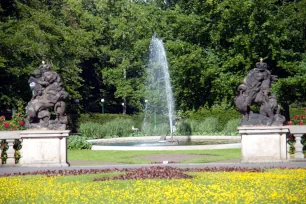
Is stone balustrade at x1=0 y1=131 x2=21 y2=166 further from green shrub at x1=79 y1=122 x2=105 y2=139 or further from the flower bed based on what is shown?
green shrub at x1=79 y1=122 x2=105 y2=139

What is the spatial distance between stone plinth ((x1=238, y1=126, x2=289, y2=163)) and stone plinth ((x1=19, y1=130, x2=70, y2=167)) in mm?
5687

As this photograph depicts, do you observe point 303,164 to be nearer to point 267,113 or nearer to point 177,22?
point 267,113

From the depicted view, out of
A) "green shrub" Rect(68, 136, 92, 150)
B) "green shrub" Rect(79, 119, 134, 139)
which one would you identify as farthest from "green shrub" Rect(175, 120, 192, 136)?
"green shrub" Rect(68, 136, 92, 150)

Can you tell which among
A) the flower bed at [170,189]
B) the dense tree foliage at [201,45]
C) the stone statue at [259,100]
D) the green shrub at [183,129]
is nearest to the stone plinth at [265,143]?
the stone statue at [259,100]

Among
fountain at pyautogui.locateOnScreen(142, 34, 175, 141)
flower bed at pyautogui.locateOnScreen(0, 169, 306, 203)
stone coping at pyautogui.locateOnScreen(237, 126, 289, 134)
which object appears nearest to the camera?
flower bed at pyautogui.locateOnScreen(0, 169, 306, 203)

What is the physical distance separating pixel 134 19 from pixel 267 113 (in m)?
45.9

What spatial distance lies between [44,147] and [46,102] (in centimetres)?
159

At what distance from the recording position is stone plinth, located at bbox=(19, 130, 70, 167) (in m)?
19.5

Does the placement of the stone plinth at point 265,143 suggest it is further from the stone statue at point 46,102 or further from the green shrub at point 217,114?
the green shrub at point 217,114

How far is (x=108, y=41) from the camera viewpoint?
66.7 meters

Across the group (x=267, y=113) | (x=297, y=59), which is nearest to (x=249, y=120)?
(x=267, y=113)

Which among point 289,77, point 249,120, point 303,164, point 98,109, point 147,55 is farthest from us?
point 98,109

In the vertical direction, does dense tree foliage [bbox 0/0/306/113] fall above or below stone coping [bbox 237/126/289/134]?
above

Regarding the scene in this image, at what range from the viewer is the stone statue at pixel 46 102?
1998cm
